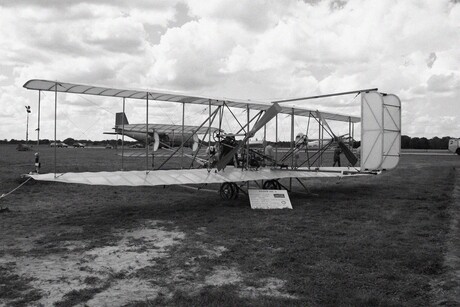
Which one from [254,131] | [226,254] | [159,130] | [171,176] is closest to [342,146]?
[254,131]

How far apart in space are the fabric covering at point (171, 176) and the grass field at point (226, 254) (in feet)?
2.76

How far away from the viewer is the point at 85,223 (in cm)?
867

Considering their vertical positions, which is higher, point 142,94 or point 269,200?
point 142,94

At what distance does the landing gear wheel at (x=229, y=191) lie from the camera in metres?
12.4

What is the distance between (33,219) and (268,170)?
7.62 meters

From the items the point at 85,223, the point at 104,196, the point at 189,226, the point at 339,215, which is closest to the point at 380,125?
the point at 339,215

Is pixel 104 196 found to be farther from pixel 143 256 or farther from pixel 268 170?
pixel 143 256

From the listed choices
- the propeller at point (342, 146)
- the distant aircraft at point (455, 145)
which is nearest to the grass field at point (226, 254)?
the propeller at point (342, 146)

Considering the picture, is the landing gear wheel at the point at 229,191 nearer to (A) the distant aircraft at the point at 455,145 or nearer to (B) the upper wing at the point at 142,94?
→ (B) the upper wing at the point at 142,94

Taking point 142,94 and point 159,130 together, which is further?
point 159,130

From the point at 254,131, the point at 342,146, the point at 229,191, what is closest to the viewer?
the point at 254,131

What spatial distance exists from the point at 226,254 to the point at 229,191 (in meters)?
6.14

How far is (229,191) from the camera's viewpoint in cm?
1240

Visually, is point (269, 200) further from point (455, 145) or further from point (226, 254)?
point (455, 145)
